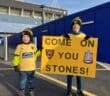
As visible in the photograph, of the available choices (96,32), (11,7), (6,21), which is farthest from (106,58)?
(11,7)

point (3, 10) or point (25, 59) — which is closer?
point (25, 59)

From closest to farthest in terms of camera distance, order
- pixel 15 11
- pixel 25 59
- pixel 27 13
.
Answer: pixel 25 59, pixel 15 11, pixel 27 13

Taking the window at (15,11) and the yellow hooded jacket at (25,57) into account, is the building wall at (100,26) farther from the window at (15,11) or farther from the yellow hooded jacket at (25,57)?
the window at (15,11)

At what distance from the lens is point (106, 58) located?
22.0 m

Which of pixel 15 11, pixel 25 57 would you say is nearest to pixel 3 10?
pixel 15 11

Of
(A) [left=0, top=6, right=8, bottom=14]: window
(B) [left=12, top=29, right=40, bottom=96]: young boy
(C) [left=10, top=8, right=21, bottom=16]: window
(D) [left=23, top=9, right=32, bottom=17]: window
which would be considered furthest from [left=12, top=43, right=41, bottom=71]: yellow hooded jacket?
(D) [left=23, top=9, right=32, bottom=17]: window

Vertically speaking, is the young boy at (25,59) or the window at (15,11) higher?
the window at (15,11)

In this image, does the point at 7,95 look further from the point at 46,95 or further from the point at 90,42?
the point at 90,42

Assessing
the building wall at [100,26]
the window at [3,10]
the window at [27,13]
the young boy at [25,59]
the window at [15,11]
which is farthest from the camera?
the window at [27,13]

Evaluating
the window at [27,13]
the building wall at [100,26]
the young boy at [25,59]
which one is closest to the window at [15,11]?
the window at [27,13]

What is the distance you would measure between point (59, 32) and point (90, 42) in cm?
2245

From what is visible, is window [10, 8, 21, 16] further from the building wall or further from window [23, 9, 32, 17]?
the building wall

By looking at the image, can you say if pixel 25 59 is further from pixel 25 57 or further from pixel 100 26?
pixel 100 26

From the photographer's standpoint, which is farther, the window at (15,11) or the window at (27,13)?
the window at (27,13)
